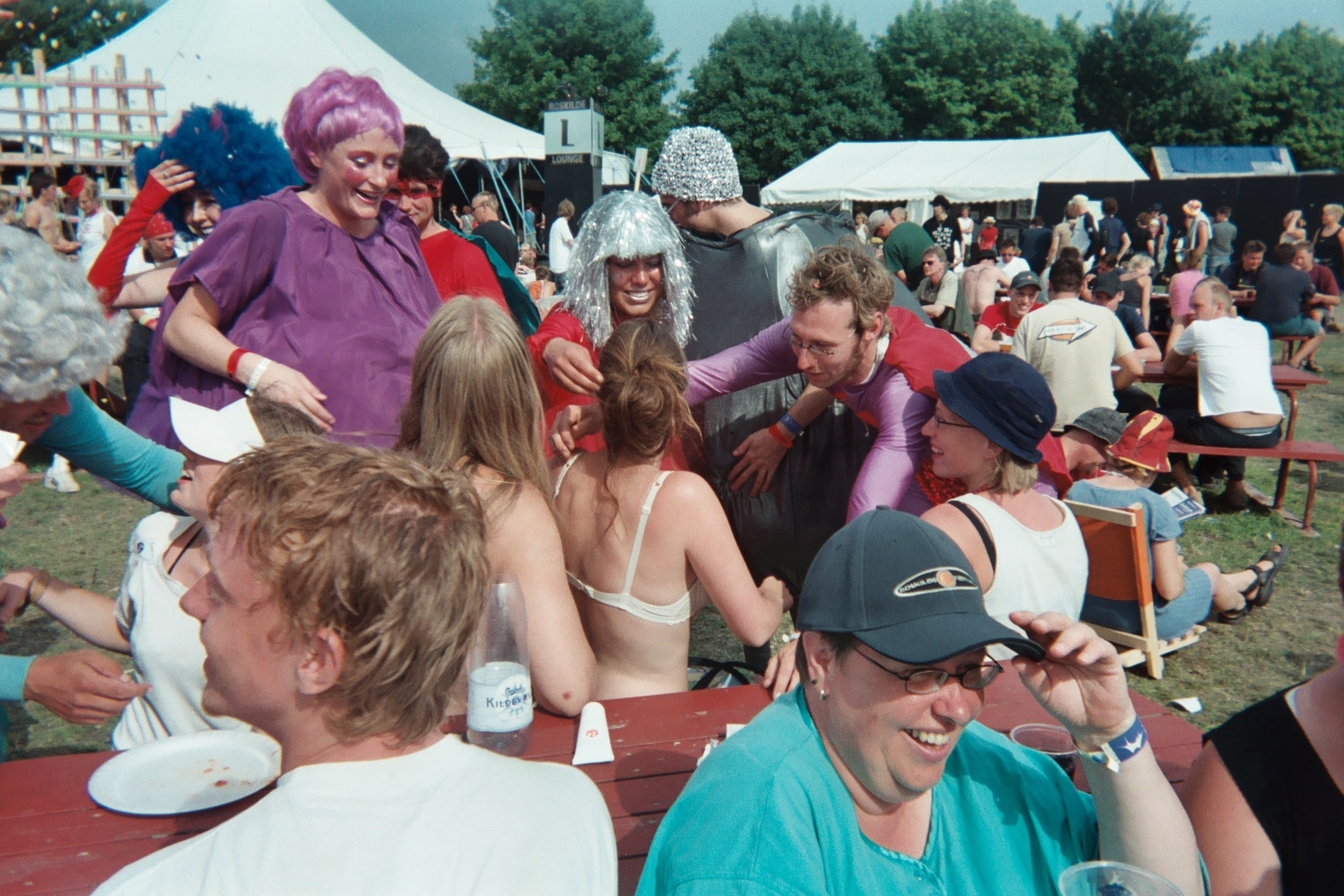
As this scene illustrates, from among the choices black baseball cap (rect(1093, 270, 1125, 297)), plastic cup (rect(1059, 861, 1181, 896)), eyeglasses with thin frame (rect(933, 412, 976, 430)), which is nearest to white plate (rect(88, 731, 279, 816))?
plastic cup (rect(1059, 861, 1181, 896))

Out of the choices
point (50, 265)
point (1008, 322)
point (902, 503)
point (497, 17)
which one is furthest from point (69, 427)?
point (497, 17)

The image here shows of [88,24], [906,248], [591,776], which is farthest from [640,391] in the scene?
[88,24]

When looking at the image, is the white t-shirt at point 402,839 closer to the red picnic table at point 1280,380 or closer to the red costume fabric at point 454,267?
the red costume fabric at point 454,267

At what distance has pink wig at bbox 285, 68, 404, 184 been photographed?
2607 mm

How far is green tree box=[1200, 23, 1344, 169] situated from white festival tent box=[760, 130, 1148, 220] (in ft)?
96.2

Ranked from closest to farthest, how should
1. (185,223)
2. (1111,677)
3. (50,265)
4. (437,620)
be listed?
(437,620) → (1111,677) → (50,265) → (185,223)

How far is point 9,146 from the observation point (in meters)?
18.0

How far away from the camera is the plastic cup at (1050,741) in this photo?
68.6 inches

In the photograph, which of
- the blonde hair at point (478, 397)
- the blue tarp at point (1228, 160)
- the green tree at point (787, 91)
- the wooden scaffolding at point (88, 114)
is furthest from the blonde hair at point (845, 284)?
the green tree at point (787, 91)

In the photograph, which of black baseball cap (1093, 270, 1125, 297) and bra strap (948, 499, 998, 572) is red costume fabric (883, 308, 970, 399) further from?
black baseball cap (1093, 270, 1125, 297)

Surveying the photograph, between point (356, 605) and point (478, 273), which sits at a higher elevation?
point (478, 273)

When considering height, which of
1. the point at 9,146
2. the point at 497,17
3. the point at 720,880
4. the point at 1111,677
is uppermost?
the point at 497,17

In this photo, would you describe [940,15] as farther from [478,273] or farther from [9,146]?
[478,273]

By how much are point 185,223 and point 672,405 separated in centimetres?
229
